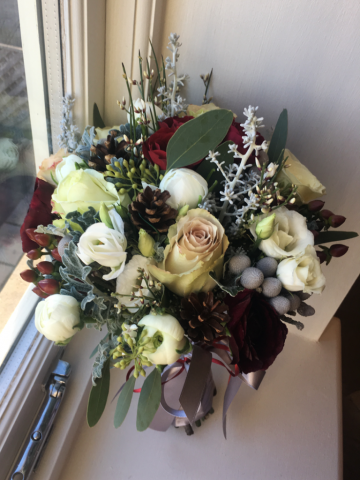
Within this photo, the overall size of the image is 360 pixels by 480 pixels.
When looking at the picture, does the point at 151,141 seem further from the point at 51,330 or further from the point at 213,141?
the point at 51,330

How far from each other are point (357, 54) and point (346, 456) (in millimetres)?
1409

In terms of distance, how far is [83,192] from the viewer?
453 millimetres

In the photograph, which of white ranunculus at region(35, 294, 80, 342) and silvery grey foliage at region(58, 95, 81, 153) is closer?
white ranunculus at region(35, 294, 80, 342)

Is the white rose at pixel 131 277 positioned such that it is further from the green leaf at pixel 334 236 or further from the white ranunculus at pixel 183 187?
the green leaf at pixel 334 236

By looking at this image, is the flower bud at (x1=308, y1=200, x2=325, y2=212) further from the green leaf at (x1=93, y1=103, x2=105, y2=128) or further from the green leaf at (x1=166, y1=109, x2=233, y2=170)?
the green leaf at (x1=93, y1=103, x2=105, y2=128)

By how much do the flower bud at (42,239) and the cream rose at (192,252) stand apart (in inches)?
6.9

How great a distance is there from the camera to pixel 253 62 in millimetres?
634

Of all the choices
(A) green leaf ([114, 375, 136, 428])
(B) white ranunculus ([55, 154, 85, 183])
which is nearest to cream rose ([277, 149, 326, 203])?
(B) white ranunculus ([55, 154, 85, 183])

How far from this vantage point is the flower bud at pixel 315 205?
0.54 m

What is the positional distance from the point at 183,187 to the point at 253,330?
229 mm

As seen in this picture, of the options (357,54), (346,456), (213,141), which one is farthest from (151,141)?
(346,456)

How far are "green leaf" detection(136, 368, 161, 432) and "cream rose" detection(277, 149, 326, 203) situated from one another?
14.5 inches

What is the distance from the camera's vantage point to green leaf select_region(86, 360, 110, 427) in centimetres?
53

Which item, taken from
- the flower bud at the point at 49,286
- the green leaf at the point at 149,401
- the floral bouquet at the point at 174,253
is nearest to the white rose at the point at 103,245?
the floral bouquet at the point at 174,253
